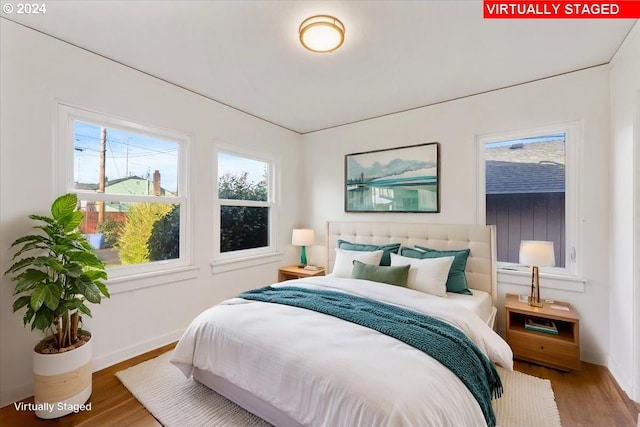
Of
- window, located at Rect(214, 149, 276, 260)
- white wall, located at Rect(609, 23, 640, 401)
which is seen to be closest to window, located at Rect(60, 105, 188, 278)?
window, located at Rect(214, 149, 276, 260)

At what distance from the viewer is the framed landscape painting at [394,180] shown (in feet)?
10.9

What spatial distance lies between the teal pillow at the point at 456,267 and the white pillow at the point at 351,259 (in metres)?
0.36

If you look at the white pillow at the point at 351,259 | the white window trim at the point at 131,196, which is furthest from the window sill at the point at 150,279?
the white pillow at the point at 351,259

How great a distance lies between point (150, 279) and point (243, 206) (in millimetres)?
1388

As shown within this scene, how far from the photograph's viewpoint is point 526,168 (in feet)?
9.53

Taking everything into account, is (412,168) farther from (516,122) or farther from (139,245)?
(139,245)

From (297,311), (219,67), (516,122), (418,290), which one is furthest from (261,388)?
(516,122)

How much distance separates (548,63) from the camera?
242 centimetres

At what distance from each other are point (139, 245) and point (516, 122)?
3.88 meters

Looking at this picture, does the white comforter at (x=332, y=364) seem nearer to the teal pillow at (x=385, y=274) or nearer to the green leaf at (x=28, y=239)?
the teal pillow at (x=385, y=274)

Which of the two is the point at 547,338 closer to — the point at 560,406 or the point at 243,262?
the point at 560,406

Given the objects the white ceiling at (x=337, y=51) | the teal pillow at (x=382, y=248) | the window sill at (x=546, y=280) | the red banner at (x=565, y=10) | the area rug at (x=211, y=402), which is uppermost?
the red banner at (x=565, y=10)

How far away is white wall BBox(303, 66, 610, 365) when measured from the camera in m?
2.45

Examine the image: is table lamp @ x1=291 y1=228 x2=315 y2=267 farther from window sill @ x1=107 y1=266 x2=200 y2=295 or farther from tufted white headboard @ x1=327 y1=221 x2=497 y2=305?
window sill @ x1=107 y1=266 x2=200 y2=295
